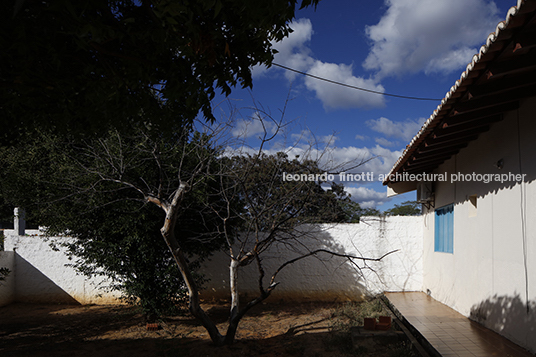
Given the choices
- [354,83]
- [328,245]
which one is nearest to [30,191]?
[328,245]

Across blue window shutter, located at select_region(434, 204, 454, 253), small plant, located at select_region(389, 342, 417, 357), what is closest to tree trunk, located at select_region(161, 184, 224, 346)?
small plant, located at select_region(389, 342, 417, 357)

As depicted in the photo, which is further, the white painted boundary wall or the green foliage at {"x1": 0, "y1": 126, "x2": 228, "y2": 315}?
the white painted boundary wall

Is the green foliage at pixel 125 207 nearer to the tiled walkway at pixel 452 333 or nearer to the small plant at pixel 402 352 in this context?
the small plant at pixel 402 352

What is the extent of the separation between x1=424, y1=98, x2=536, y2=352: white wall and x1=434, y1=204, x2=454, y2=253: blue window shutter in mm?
343

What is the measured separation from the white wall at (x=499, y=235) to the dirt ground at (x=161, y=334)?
5.26 feet

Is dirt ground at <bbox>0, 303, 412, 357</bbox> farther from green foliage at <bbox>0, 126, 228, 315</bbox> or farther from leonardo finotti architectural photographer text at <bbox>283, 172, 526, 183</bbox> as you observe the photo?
leonardo finotti architectural photographer text at <bbox>283, 172, 526, 183</bbox>

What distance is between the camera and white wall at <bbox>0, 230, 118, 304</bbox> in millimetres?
9680

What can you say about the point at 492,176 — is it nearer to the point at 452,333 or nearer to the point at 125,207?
the point at 452,333

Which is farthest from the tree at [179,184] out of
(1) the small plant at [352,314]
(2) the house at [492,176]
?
(2) the house at [492,176]

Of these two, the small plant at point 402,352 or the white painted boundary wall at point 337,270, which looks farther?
the white painted boundary wall at point 337,270

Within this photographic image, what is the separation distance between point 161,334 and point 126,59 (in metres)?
5.17

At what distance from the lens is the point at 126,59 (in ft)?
11.4

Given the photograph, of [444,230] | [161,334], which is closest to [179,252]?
[161,334]

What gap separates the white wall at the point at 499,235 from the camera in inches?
171
